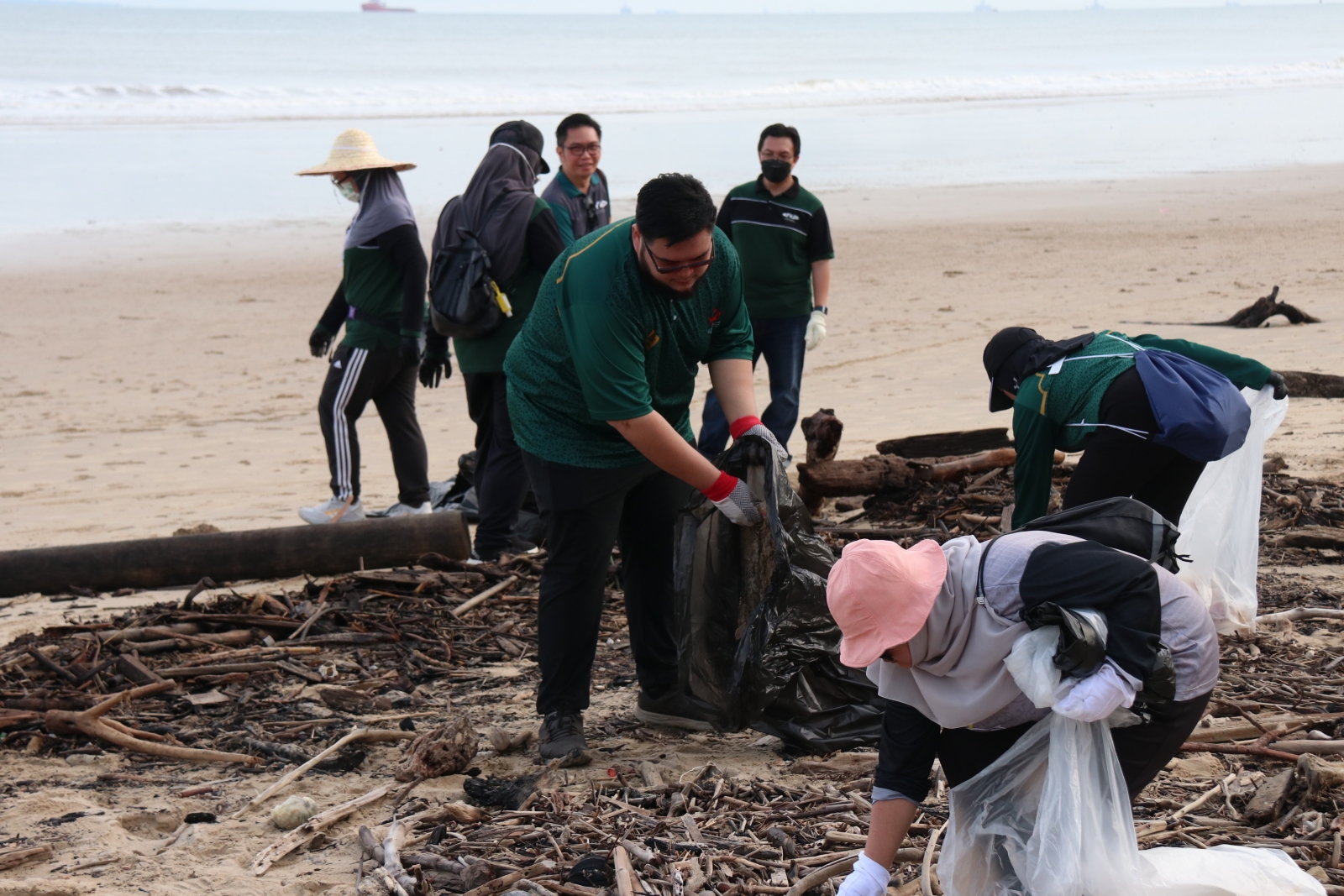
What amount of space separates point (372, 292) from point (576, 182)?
119 centimetres

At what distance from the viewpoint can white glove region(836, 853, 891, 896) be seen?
2.50 m

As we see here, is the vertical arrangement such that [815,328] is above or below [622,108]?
below

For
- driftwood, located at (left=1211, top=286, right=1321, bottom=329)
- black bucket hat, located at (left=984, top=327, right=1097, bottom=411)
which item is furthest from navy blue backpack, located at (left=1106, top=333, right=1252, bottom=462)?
driftwood, located at (left=1211, top=286, right=1321, bottom=329)

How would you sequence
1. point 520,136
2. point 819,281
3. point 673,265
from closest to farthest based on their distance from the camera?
point 673,265
point 520,136
point 819,281

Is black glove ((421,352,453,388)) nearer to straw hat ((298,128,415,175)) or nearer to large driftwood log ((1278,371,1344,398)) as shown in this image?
straw hat ((298,128,415,175))

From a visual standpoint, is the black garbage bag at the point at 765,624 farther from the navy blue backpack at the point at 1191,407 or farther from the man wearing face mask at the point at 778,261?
the man wearing face mask at the point at 778,261

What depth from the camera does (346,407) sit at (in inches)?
253

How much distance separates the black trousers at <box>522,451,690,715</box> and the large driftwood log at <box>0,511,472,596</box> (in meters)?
1.92

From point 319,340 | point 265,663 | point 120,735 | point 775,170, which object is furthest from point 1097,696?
point 319,340

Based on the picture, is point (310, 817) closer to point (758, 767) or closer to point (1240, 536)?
point (758, 767)

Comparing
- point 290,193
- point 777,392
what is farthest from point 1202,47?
point 777,392

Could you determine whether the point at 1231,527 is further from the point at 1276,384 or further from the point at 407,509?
the point at 407,509

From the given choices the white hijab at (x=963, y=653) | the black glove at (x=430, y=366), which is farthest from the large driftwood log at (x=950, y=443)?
the white hijab at (x=963, y=653)

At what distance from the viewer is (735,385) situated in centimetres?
384
